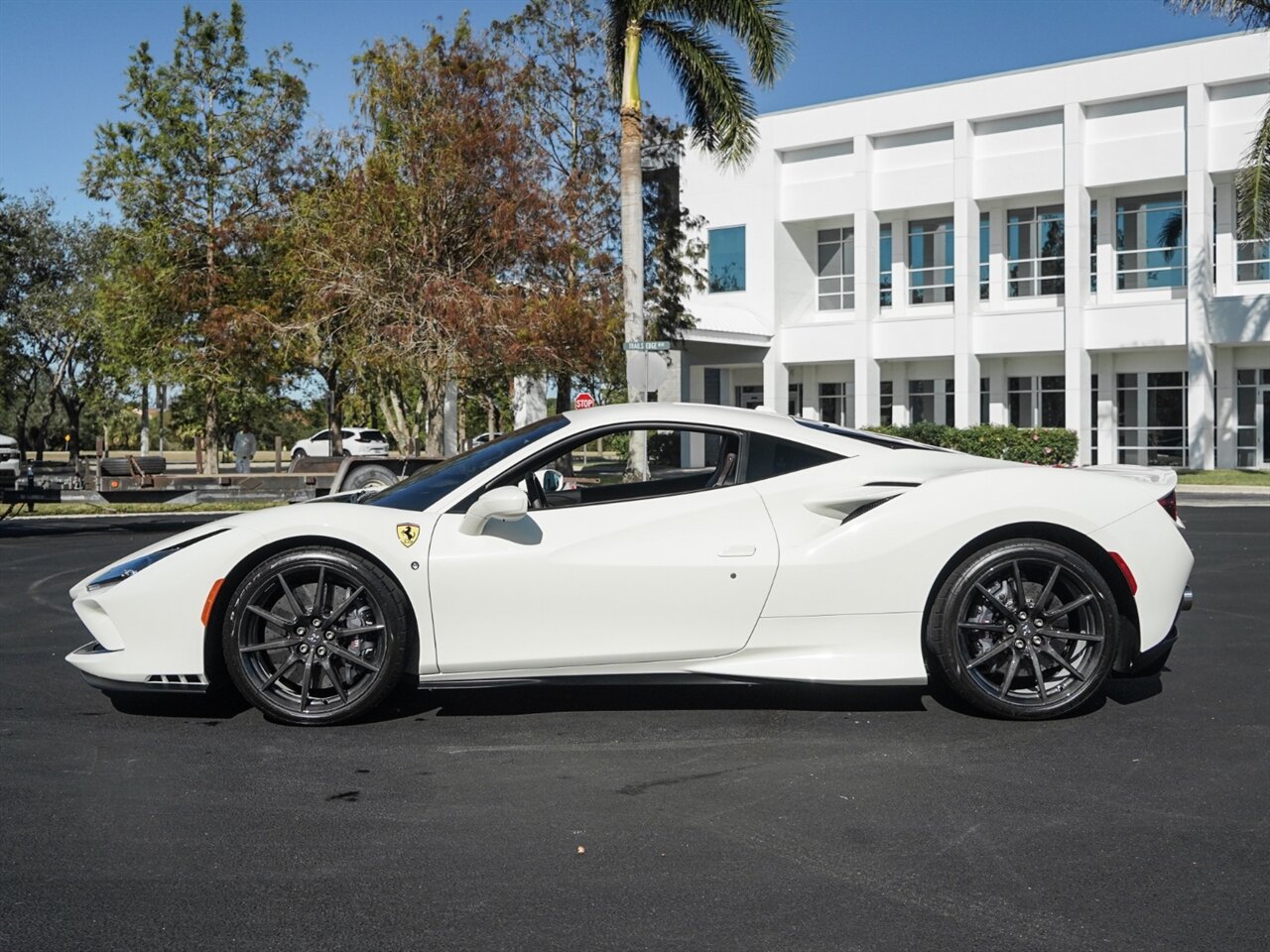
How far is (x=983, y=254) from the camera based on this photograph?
39844mm

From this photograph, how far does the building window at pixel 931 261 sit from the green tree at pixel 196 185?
19149mm

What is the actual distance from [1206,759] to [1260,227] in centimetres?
2673

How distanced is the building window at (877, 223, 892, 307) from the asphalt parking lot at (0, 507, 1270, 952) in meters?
35.6

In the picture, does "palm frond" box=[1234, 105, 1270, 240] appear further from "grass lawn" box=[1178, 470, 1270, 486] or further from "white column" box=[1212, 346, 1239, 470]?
"white column" box=[1212, 346, 1239, 470]

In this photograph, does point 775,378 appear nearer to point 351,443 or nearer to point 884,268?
point 884,268

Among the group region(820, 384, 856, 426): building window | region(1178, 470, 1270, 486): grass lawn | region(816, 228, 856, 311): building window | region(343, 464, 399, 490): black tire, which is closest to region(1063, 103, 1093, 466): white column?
region(1178, 470, 1270, 486): grass lawn

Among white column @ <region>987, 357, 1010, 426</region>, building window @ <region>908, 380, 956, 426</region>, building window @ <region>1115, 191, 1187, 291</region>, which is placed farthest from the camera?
→ building window @ <region>908, 380, 956, 426</region>

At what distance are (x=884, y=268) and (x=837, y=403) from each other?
4823 millimetres

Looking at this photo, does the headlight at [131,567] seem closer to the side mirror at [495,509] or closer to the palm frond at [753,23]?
the side mirror at [495,509]

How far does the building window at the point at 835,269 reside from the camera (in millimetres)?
42062

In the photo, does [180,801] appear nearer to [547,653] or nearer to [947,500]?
[547,653]

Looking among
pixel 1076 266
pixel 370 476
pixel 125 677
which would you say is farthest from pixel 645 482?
pixel 1076 266

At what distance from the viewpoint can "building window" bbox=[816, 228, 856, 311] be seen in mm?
42062

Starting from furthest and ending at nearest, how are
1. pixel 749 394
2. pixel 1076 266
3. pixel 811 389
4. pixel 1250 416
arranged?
pixel 749 394
pixel 811 389
pixel 1076 266
pixel 1250 416
